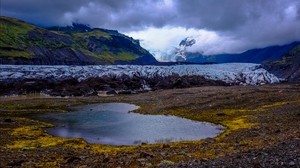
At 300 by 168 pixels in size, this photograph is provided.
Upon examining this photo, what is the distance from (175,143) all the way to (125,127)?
13.2m

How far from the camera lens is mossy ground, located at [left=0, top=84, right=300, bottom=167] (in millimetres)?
27516

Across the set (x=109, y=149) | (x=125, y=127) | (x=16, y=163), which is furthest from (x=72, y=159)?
(x=125, y=127)

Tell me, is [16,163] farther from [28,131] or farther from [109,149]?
[28,131]

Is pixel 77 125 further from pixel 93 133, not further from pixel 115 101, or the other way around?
pixel 115 101

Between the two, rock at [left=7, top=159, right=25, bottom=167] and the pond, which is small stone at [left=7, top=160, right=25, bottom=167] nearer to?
rock at [left=7, top=159, right=25, bottom=167]

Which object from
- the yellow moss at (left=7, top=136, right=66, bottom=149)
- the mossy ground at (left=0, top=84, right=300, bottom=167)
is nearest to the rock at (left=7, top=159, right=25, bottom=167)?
the mossy ground at (left=0, top=84, right=300, bottom=167)

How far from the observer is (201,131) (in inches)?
1768

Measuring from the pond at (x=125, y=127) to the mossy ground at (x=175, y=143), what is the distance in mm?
2398

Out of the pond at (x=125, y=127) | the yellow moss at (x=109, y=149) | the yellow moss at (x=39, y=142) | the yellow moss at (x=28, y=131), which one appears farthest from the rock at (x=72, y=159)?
the yellow moss at (x=28, y=131)

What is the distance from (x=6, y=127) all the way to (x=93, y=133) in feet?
37.7

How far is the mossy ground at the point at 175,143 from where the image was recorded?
2752cm

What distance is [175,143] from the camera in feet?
118

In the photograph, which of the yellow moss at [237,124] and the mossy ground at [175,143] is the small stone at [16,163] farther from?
the yellow moss at [237,124]

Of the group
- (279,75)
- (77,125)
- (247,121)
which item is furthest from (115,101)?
(279,75)
